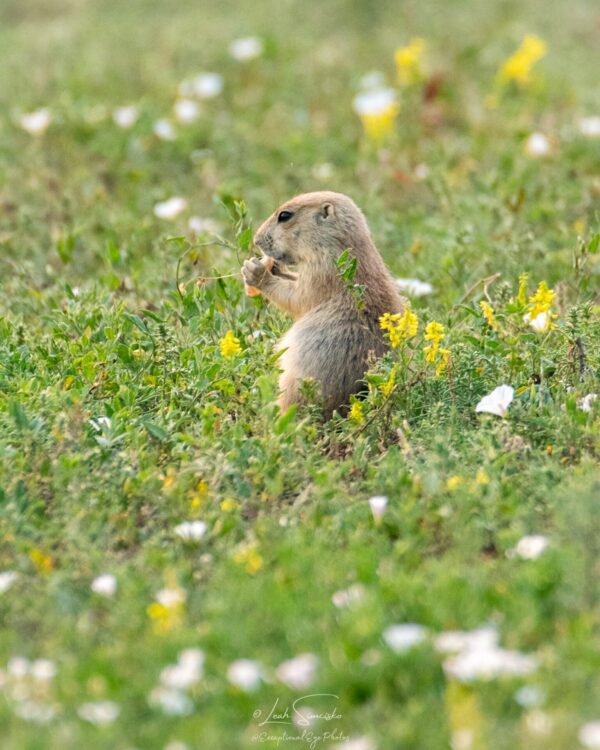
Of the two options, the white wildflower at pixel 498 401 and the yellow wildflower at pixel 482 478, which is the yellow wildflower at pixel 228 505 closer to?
the yellow wildflower at pixel 482 478

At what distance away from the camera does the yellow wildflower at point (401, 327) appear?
4.73 meters

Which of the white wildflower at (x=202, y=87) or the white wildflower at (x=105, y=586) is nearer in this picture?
the white wildflower at (x=105, y=586)

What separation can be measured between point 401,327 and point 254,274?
0.94 meters

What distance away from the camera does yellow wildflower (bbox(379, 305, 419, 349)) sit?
15.5ft

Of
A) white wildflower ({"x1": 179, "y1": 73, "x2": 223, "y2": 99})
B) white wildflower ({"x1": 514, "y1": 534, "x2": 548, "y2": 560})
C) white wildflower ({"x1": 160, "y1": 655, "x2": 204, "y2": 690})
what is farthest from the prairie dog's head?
white wildflower ({"x1": 179, "y1": 73, "x2": 223, "y2": 99})

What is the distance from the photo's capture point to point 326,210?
553 centimetres

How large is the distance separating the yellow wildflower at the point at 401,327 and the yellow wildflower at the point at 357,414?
0.95 feet

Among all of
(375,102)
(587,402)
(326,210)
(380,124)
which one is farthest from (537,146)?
(587,402)

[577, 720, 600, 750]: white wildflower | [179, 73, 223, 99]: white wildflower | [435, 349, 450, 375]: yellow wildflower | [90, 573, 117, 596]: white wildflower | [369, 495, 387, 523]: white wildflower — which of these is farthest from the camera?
[179, 73, 223, 99]: white wildflower

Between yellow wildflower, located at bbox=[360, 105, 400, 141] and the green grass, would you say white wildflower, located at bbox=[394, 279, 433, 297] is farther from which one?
yellow wildflower, located at bbox=[360, 105, 400, 141]

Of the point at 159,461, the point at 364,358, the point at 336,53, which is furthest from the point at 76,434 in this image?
the point at 336,53

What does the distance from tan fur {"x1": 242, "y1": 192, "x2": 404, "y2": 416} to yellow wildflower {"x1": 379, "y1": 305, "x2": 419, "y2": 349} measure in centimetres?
13

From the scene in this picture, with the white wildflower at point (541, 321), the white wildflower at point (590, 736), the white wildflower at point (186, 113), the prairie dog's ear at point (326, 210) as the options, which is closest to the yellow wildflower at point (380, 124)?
the white wildflower at point (186, 113)

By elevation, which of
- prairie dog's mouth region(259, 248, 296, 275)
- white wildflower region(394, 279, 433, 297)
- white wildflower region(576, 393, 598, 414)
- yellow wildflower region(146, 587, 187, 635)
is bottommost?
white wildflower region(394, 279, 433, 297)
